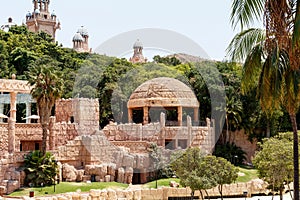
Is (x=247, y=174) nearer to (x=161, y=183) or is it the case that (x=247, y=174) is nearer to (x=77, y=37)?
(x=161, y=183)

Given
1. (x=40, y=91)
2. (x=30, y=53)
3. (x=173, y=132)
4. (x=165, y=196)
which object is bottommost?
(x=165, y=196)

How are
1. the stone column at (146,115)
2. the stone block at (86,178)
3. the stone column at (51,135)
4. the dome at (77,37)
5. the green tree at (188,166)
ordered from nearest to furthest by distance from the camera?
the green tree at (188,166) → the stone block at (86,178) → the stone column at (51,135) → the stone column at (146,115) → the dome at (77,37)

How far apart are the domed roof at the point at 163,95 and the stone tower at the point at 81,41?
44.9 meters

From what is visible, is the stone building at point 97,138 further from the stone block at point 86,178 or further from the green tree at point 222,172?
the green tree at point 222,172

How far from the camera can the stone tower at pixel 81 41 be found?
89469 mm

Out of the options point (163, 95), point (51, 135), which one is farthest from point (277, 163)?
point (163, 95)

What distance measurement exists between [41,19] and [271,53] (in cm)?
9105

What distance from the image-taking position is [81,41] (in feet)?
298

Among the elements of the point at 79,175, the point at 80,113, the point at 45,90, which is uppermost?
the point at 45,90

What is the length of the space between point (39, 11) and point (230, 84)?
60.8 meters

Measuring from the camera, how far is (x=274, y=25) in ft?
36.5

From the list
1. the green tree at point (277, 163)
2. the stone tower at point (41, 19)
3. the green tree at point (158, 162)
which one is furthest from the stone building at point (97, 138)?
the stone tower at point (41, 19)

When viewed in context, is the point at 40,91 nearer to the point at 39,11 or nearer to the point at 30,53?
the point at 30,53

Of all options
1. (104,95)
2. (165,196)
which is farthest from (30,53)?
(165,196)
